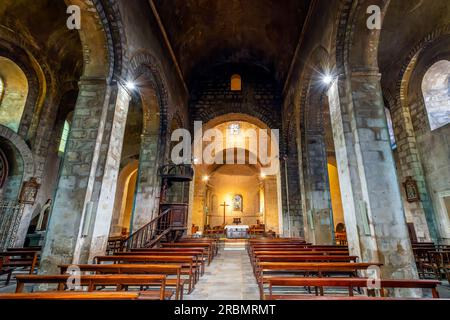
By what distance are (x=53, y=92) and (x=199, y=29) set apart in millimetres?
6815

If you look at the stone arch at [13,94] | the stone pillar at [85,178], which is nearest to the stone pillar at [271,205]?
the stone pillar at [85,178]

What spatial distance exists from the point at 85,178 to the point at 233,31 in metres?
9.46

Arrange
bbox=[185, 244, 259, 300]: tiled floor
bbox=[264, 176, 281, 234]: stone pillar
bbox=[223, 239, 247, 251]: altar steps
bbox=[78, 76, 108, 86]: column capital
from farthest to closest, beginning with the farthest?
bbox=[264, 176, 281, 234]: stone pillar < bbox=[223, 239, 247, 251]: altar steps < bbox=[78, 76, 108, 86]: column capital < bbox=[185, 244, 259, 300]: tiled floor

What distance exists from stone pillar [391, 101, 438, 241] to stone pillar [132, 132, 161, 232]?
30.4 feet

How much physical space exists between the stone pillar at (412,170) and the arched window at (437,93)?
0.70 meters

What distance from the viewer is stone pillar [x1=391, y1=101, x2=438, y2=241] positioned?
7.48m

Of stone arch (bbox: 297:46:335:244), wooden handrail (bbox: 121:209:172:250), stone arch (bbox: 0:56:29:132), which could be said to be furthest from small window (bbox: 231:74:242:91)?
stone arch (bbox: 0:56:29:132)

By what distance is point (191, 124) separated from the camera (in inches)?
458

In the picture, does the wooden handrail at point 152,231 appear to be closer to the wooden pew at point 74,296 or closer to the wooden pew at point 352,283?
the wooden pew at point 74,296

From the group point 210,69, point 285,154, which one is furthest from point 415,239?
point 210,69

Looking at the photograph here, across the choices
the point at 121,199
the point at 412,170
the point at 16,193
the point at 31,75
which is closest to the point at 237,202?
the point at 121,199

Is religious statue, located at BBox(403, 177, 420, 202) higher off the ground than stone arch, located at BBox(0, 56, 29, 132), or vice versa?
stone arch, located at BBox(0, 56, 29, 132)

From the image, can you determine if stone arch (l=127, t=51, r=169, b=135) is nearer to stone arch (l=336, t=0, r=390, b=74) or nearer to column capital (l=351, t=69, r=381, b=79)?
stone arch (l=336, t=0, r=390, b=74)

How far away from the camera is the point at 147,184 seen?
25.8 feet
